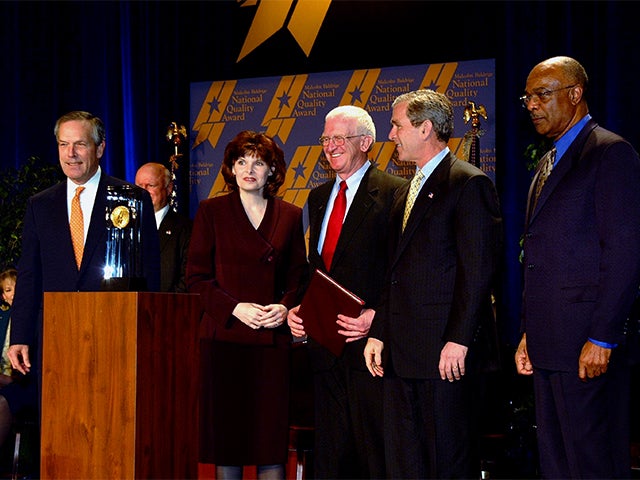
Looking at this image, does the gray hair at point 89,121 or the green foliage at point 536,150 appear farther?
the green foliage at point 536,150

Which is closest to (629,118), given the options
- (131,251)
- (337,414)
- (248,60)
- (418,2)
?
(418,2)

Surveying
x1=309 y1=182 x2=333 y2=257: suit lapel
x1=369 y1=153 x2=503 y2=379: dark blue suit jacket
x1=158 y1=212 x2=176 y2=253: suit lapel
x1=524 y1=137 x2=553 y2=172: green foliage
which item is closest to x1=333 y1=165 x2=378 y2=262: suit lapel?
x1=309 y1=182 x2=333 y2=257: suit lapel

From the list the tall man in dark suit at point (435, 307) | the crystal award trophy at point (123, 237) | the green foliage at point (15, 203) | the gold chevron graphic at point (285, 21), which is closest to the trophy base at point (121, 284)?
the crystal award trophy at point (123, 237)

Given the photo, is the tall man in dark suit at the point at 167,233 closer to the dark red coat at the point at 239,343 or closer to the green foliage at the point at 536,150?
the dark red coat at the point at 239,343

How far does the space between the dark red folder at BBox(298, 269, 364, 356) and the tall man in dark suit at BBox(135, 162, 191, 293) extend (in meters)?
2.01

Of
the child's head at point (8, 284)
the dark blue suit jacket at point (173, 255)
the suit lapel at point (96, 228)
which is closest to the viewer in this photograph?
the suit lapel at point (96, 228)

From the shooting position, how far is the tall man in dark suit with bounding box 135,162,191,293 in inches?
221

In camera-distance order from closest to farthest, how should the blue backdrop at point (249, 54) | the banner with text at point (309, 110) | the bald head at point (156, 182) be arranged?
the bald head at point (156, 182), the blue backdrop at point (249, 54), the banner with text at point (309, 110)

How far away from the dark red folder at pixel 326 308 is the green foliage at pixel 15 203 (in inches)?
147

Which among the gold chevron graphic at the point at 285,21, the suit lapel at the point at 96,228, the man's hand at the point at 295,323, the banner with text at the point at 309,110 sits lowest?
the man's hand at the point at 295,323

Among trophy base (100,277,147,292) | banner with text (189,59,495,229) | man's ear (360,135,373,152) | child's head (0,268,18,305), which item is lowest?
trophy base (100,277,147,292)

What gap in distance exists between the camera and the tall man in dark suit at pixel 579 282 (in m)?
2.83

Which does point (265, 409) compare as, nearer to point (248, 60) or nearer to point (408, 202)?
point (408, 202)

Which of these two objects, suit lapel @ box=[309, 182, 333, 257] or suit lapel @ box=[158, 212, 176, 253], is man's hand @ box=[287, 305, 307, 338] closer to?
suit lapel @ box=[309, 182, 333, 257]
